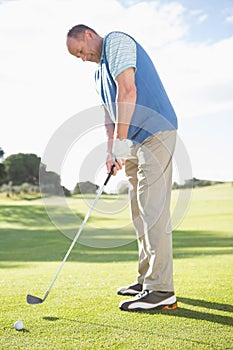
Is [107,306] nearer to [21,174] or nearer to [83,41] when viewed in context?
[83,41]

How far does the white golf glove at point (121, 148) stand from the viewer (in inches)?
114

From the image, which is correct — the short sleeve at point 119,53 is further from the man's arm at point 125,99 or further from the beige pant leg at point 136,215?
the beige pant leg at point 136,215

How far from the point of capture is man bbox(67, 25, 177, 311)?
2861mm

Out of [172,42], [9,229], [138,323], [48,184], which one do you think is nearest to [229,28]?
[172,42]

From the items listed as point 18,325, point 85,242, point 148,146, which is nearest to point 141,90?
point 148,146

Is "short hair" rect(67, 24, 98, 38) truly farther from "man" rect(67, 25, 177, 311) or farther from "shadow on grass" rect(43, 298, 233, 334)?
"shadow on grass" rect(43, 298, 233, 334)

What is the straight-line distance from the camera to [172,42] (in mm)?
10102

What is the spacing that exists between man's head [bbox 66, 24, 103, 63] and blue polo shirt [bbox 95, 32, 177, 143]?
0.22 feet

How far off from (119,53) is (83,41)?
24 cm

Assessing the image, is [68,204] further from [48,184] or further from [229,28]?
[229,28]

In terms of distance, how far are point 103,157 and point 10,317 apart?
104cm

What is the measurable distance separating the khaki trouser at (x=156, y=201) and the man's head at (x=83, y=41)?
54 centimetres

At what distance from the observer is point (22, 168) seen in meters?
17.2

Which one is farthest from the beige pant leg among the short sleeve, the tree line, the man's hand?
the tree line
